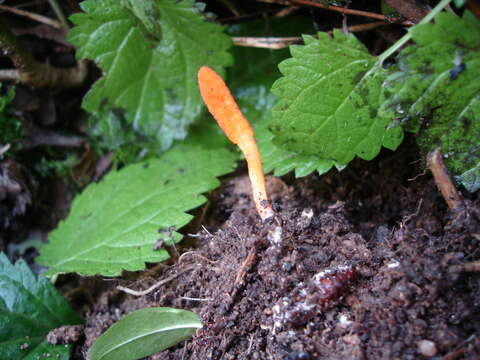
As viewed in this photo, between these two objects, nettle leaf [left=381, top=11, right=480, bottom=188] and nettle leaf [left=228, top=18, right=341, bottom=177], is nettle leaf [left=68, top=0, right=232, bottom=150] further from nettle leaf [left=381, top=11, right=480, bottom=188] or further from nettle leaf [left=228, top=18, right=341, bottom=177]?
nettle leaf [left=381, top=11, right=480, bottom=188]

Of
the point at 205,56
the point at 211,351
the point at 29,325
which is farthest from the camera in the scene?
the point at 205,56

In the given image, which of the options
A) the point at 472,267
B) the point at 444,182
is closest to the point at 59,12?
the point at 444,182

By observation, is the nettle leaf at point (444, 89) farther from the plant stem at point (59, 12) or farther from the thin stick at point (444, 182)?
the plant stem at point (59, 12)

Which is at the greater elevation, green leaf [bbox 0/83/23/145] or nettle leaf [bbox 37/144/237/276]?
green leaf [bbox 0/83/23/145]

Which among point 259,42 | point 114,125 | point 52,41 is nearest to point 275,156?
point 259,42

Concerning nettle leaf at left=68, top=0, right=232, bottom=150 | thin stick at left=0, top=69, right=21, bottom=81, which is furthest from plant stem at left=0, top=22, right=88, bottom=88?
nettle leaf at left=68, top=0, right=232, bottom=150

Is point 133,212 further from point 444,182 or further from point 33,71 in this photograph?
point 444,182

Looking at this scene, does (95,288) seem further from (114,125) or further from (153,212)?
(114,125)
